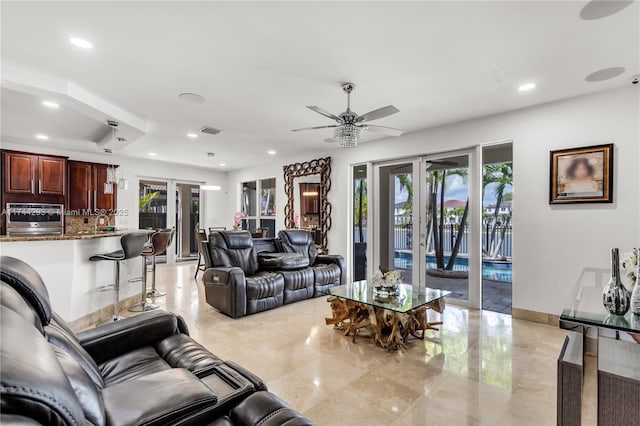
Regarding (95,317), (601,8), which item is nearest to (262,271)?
(95,317)

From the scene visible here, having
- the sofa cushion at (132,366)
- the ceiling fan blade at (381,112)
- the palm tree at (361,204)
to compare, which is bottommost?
the sofa cushion at (132,366)

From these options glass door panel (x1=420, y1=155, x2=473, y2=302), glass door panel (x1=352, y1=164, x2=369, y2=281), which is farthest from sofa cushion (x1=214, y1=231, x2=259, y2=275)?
glass door panel (x1=420, y1=155, x2=473, y2=302)

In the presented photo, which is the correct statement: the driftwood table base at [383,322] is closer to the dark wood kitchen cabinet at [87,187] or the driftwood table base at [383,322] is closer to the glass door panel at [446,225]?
the glass door panel at [446,225]

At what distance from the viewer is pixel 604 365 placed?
136cm

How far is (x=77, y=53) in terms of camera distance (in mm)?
2641

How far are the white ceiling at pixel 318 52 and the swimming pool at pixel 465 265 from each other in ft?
7.06

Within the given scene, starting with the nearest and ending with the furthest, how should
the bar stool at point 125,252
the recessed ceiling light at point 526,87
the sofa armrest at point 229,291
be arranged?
the recessed ceiling light at point 526,87 < the bar stool at point 125,252 < the sofa armrest at point 229,291

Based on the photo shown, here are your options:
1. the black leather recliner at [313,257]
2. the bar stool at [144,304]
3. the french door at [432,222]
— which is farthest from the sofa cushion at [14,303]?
the french door at [432,222]

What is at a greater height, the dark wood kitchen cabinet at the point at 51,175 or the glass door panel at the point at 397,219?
the dark wood kitchen cabinet at the point at 51,175

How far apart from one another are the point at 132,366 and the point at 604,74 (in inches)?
179

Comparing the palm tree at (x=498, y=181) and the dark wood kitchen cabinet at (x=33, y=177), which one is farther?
the dark wood kitchen cabinet at (x=33, y=177)

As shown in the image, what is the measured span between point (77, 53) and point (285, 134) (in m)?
3.01

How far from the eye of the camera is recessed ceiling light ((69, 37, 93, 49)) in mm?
2432

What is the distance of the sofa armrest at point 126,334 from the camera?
1.72 metres
